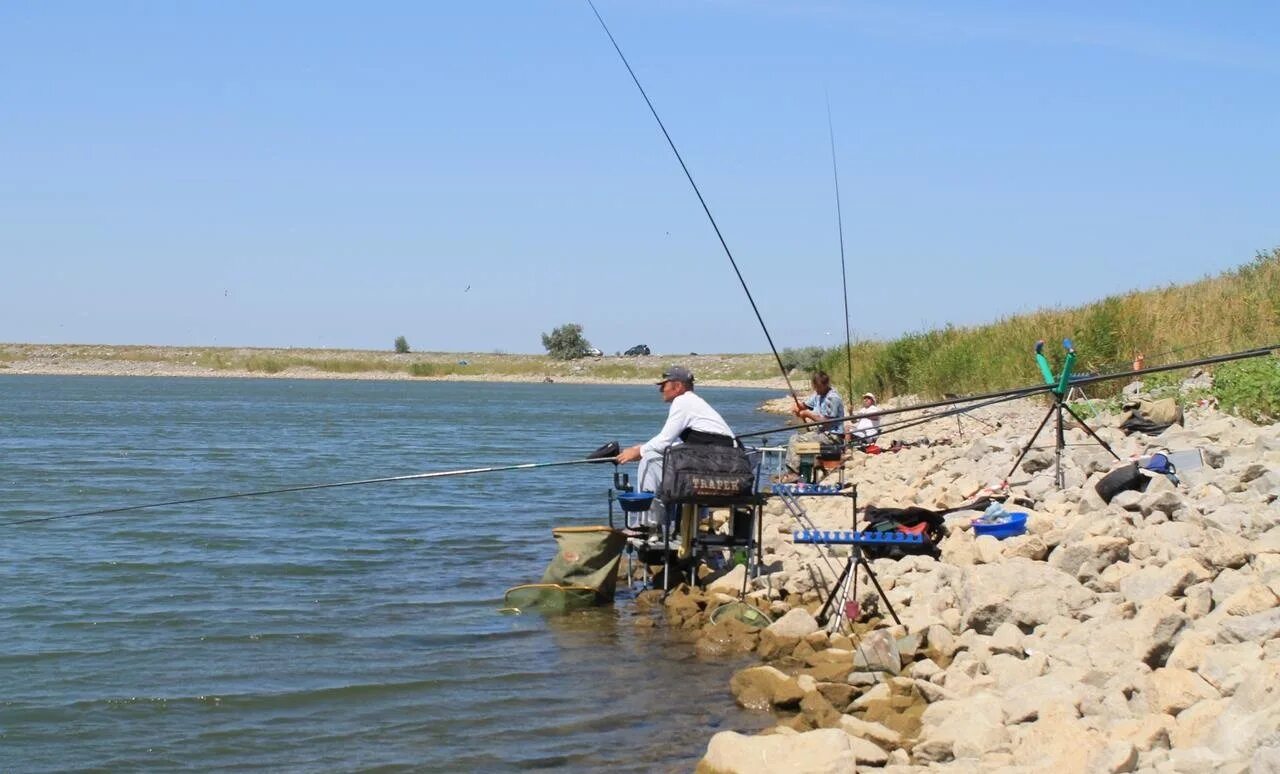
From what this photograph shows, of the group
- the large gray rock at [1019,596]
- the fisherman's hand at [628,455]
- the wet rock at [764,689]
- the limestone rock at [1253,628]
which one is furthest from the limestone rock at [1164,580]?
the fisherman's hand at [628,455]

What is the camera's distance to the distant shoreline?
9281 centimetres

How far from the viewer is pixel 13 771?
6727 millimetres

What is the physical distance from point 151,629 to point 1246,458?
7689mm

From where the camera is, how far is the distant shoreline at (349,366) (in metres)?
92.8

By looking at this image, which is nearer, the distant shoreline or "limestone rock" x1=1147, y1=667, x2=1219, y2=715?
"limestone rock" x1=1147, y1=667, x2=1219, y2=715

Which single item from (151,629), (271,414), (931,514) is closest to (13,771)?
(151,629)

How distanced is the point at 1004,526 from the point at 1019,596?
2.01 m

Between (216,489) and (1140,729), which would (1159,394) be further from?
(216,489)

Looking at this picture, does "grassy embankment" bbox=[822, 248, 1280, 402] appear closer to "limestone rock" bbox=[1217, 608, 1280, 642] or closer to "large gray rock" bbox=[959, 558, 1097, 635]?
"large gray rock" bbox=[959, 558, 1097, 635]

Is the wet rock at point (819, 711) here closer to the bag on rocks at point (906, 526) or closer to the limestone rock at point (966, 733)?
the limestone rock at point (966, 733)

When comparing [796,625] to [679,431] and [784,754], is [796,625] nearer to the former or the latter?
[679,431]

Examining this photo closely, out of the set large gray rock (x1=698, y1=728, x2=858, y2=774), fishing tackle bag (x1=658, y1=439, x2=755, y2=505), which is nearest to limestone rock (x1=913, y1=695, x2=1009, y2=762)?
large gray rock (x1=698, y1=728, x2=858, y2=774)

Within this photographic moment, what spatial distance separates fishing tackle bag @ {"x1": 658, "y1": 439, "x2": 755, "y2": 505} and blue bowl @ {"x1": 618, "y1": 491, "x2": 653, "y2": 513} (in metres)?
0.77

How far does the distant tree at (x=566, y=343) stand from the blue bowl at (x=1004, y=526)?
91443 mm
